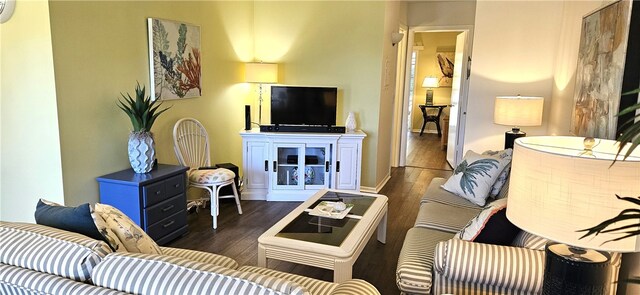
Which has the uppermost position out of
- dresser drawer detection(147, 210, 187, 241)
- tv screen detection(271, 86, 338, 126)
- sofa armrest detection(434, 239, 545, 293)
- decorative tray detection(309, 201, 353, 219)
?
tv screen detection(271, 86, 338, 126)

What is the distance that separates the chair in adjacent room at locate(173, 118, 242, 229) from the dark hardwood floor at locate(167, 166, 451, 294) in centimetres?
16

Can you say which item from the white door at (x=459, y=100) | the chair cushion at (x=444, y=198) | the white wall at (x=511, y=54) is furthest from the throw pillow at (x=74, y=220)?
the white door at (x=459, y=100)

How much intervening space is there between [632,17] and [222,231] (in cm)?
326

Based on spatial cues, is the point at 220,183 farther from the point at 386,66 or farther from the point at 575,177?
the point at 575,177

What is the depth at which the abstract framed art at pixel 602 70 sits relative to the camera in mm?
2322

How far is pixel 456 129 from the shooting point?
627 centimetres

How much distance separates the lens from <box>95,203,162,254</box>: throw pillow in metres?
1.67

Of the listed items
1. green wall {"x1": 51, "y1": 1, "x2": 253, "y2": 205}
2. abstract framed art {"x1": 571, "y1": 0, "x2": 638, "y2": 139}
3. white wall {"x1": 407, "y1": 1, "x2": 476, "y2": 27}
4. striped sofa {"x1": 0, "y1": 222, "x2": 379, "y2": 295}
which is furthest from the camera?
white wall {"x1": 407, "y1": 1, "x2": 476, "y2": 27}

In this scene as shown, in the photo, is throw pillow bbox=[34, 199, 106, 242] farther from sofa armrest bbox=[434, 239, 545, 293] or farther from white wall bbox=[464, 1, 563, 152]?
white wall bbox=[464, 1, 563, 152]

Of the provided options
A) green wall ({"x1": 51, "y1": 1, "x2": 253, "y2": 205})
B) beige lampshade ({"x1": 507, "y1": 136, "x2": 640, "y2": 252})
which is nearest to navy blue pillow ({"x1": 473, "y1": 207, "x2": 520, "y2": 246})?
beige lampshade ({"x1": 507, "y1": 136, "x2": 640, "y2": 252})

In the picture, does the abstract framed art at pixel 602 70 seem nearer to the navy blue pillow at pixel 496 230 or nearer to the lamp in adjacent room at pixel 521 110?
the lamp in adjacent room at pixel 521 110

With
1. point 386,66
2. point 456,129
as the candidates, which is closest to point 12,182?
point 386,66

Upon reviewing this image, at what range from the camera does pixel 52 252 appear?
1.33 metres

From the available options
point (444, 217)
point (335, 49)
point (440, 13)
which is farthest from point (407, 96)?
point (444, 217)
